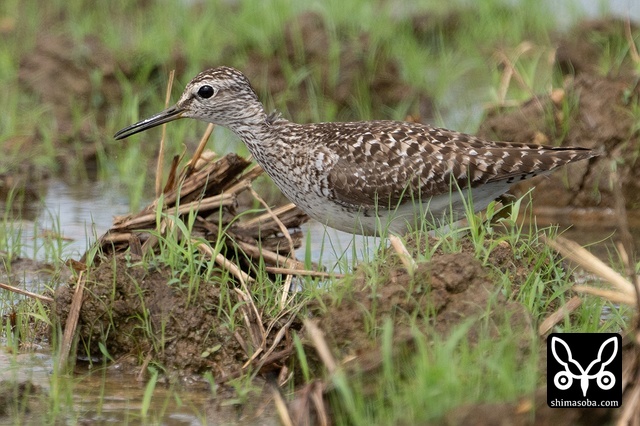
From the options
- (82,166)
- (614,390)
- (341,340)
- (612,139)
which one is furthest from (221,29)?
(614,390)

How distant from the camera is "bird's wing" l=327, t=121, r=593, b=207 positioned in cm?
802

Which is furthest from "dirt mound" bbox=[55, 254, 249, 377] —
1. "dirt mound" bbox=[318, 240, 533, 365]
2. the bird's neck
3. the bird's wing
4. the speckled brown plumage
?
the bird's neck

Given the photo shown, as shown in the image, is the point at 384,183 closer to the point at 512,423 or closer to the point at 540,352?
the point at 540,352

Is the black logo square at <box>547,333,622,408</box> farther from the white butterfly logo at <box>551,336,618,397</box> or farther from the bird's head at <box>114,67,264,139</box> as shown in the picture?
the bird's head at <box>114,67,264,139</box>

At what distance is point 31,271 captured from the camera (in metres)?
8.57

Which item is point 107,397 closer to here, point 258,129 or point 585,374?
point 585,374

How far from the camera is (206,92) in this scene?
880 cm

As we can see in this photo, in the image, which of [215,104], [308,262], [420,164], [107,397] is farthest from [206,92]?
[107,397]

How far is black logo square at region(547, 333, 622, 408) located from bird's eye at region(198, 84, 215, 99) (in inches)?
151

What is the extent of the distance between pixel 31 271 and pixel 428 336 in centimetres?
372

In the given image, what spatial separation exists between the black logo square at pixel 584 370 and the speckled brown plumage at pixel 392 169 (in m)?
2.10

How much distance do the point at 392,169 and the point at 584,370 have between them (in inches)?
108

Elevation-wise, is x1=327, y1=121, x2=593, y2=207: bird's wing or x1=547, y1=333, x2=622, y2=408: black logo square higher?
x1=327, y1=121, x2=593, y2=207: bird's wing

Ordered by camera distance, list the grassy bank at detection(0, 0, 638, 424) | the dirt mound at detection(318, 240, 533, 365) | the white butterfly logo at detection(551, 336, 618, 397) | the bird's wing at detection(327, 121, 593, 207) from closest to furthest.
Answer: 1. the white butterfly logo at detection(551, 336, 618, 397)
2. the grassy bank at detection(0, 0, 638, 424)
3. the dirt mound at detection(318, 240, 533, 365)
4. the bird's wing at detection(327, 121, 593, 207)
